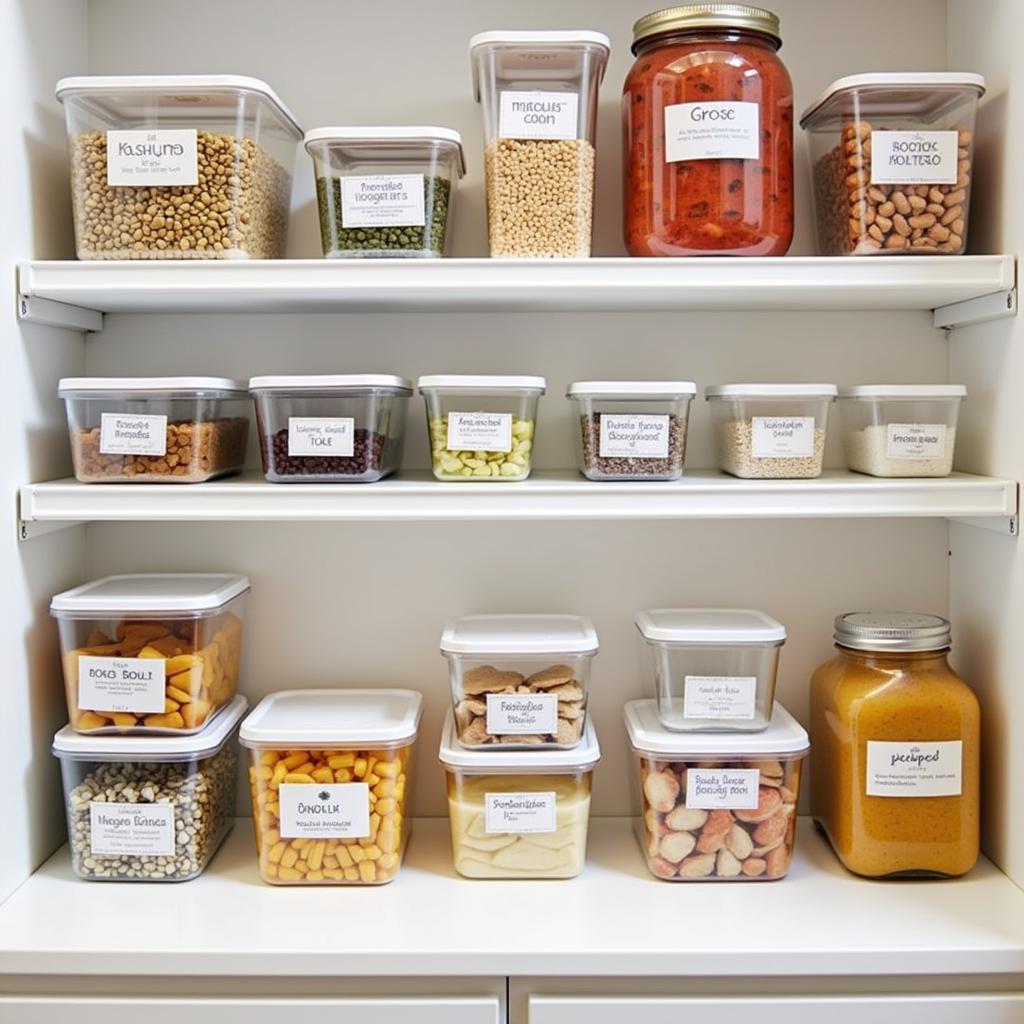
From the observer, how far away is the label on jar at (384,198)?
1.45 metres

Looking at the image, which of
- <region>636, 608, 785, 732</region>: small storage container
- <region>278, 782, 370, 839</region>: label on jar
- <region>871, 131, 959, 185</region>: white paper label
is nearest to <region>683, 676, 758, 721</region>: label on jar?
<region>636, 608, 785, 732</region>: small storage container

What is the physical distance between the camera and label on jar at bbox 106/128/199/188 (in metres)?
1.42

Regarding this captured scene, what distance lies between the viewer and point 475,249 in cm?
171

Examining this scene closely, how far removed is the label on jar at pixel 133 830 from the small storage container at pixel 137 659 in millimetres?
111

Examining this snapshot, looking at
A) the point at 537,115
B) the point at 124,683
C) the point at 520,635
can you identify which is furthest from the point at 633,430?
the point at 124,683

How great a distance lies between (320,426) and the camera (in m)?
1.48

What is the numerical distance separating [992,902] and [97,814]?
122 cm

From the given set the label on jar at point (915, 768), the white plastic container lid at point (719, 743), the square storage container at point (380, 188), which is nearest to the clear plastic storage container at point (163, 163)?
the square storage container at point (380, 188)

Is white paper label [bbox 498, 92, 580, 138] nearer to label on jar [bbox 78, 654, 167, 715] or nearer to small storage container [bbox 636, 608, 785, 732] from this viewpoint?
small storage container [bbox 636, 608, 785, 732]

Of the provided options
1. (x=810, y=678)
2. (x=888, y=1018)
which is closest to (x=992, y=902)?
(x=888, y=1018)

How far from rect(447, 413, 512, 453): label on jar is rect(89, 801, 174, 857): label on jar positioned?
0.65 meters

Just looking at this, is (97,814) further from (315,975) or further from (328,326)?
(328,326)

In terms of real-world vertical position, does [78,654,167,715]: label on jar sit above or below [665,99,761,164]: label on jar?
below

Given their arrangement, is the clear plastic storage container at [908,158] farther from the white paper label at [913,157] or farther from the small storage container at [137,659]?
the small storage container at [137,659]
